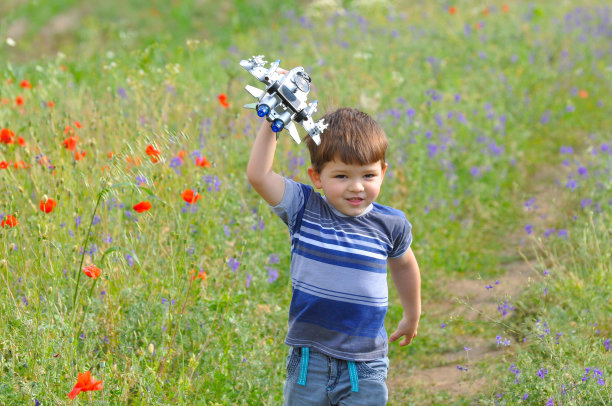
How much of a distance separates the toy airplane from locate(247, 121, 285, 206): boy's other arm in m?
0.18

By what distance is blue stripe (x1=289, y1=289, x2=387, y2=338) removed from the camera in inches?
108

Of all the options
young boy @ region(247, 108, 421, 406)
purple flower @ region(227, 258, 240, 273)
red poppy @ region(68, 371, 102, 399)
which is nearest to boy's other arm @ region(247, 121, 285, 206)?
young boy @ region(247, 108, 421, 406)

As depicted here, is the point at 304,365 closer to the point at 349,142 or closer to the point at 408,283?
the point at 408,283

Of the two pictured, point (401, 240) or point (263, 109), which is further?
point (401, 240)

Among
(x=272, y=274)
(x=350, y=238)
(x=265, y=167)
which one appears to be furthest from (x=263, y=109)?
(x=272, y=274)

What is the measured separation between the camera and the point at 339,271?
2742 mm

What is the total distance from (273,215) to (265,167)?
7.38 ft

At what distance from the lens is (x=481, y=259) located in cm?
544

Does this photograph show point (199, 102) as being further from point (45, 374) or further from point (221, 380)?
point (45, 374)

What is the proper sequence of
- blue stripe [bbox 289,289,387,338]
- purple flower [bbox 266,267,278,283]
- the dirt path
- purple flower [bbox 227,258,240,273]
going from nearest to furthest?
blue stripe [bbox 289,289,387,338] → the dirt path → purple flower [bbox 227,258,240,273] → purple flower [bbox 266,267,278,283]

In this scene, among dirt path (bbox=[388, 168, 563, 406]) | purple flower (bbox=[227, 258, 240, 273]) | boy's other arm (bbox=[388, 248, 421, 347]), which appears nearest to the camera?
boy's other arm (bbox=[388, 248, 421, 347])

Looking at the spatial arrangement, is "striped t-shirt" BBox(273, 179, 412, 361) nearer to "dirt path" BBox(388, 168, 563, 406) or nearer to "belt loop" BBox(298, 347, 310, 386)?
"belt loop" BBox(298, 347, 310, 386)

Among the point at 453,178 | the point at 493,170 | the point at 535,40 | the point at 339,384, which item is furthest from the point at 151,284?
the point at 535,40

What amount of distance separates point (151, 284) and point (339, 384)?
1292 millimetres
